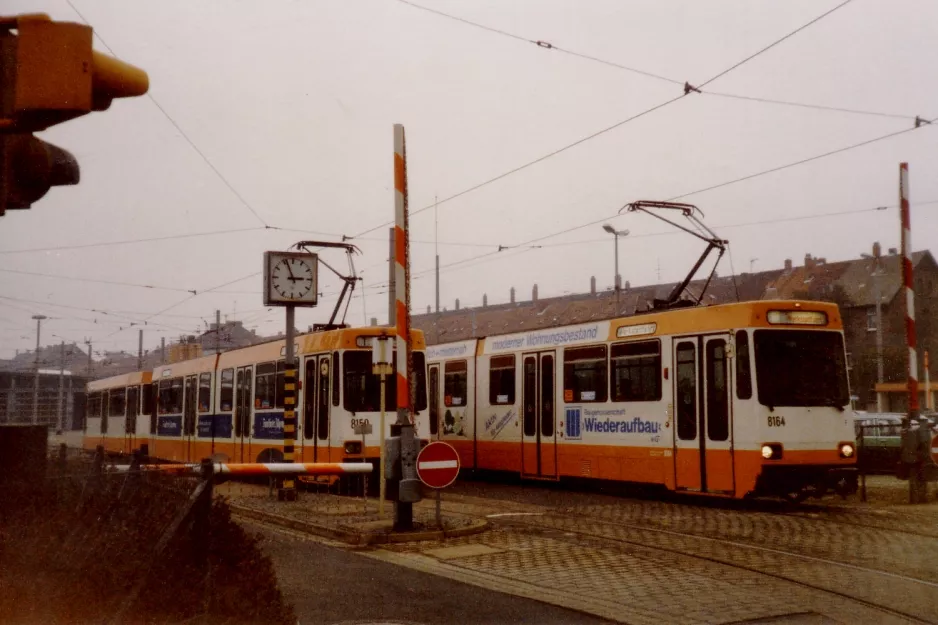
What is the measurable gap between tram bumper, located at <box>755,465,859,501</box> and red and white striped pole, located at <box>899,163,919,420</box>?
8.78 ft

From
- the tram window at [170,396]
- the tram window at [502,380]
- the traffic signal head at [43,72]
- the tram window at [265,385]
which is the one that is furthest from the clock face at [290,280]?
the traffic signal head at [43,72]

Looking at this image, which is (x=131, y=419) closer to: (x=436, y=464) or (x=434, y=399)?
(x=434, y=399)

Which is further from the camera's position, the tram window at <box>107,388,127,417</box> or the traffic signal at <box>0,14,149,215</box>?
the tram window at <box>107,388,127,417</box>

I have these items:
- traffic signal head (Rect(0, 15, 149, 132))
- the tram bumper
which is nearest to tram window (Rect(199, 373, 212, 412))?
the tram bumper

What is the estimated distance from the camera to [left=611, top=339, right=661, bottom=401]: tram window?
16422 mm

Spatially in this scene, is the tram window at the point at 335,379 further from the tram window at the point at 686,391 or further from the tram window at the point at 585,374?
the tram window at the point at 686,391

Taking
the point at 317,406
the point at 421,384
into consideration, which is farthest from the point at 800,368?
the point at 317,406

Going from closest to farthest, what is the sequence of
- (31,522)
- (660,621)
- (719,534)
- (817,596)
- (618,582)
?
(31,522)
(660,621)
(817,596)
(618,582)
(719,534)

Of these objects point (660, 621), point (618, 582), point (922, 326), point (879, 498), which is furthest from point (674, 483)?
point (922, 326)

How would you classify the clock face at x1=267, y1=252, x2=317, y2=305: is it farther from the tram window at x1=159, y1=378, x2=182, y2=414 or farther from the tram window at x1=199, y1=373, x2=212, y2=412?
the tram window at x1=159, y1=378, x2=182, y2=414

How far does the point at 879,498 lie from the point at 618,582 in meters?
10.6

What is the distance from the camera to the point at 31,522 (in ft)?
18.9

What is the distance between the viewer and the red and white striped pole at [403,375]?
470 inches

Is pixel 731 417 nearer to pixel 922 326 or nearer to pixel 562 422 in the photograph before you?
Result: pixel 562 422
